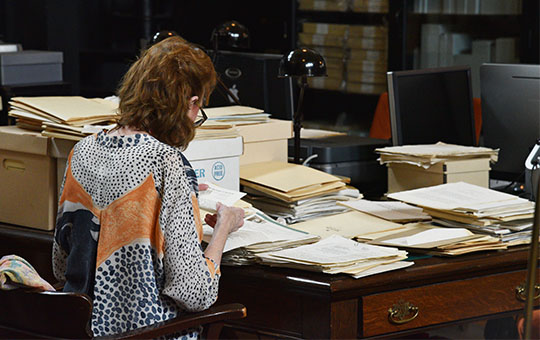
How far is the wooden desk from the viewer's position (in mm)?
1783

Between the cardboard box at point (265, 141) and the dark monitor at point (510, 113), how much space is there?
0.77 meters

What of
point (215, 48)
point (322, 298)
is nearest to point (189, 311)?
point (322, 298)

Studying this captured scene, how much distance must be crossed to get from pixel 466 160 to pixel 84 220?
1.28 metres

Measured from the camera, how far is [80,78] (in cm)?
626

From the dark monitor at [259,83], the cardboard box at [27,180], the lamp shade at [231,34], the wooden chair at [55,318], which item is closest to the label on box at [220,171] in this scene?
the cardboard box at [27,180]

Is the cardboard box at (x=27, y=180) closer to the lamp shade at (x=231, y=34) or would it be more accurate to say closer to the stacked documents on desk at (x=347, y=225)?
the stacked documents on desk at (x=347, y=225)

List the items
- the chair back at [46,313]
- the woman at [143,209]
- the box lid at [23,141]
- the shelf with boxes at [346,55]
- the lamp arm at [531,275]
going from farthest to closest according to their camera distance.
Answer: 1. the shelf with boxes at [346,55]
2. the box lid at [23,141]
3. the woman at [143,209]
4. the chair back at [46,313]
5. the lamp arm at [531,275]

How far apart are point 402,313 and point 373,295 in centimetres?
10

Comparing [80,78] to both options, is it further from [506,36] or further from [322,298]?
[322,298]

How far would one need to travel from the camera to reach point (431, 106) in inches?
111

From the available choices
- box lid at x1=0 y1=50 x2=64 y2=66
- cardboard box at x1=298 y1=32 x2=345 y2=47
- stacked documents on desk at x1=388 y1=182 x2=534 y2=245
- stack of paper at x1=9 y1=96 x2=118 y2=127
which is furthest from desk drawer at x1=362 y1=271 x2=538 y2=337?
box lid at x1=0 y1=50 x2=64 y2=66

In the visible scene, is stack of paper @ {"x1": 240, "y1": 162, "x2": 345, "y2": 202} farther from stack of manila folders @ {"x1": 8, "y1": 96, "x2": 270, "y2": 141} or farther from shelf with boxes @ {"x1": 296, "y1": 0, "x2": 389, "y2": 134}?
shelf with boxes @ {"x1": 296, "y1": 0, "x2": 389, "y2": 134}

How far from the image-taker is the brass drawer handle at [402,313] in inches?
73.0

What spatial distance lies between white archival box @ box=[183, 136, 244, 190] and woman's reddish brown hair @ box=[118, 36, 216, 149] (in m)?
0.44
